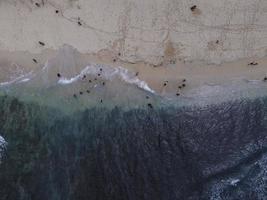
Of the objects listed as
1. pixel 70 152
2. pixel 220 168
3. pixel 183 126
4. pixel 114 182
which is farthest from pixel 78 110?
pixel 220 168

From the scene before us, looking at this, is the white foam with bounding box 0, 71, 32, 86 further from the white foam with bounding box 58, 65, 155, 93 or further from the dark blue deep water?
the white foam with bounding box 58, 65, 155, 93

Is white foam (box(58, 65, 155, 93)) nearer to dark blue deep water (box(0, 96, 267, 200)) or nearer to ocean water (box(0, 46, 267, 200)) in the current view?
ocean water (box(0, 46, 267, 200))

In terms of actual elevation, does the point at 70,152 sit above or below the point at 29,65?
below

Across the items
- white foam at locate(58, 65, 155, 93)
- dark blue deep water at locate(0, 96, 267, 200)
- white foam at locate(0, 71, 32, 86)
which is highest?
white foam at locate(58, 65, 155, 93)

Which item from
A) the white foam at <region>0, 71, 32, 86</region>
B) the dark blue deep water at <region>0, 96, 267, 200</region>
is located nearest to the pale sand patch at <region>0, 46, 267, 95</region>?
the white foam at <region>0, 71, 32, 86</region>

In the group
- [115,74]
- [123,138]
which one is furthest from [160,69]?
[123,138]

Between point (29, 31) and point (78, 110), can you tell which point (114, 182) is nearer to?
point (78, 110)

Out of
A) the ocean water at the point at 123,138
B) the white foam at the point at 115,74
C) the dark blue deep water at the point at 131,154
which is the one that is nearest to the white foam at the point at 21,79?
the ocean water at the point at 123,138

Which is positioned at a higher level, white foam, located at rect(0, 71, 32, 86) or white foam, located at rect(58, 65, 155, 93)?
white foam, located at rect(58, 65, 155, 93)
